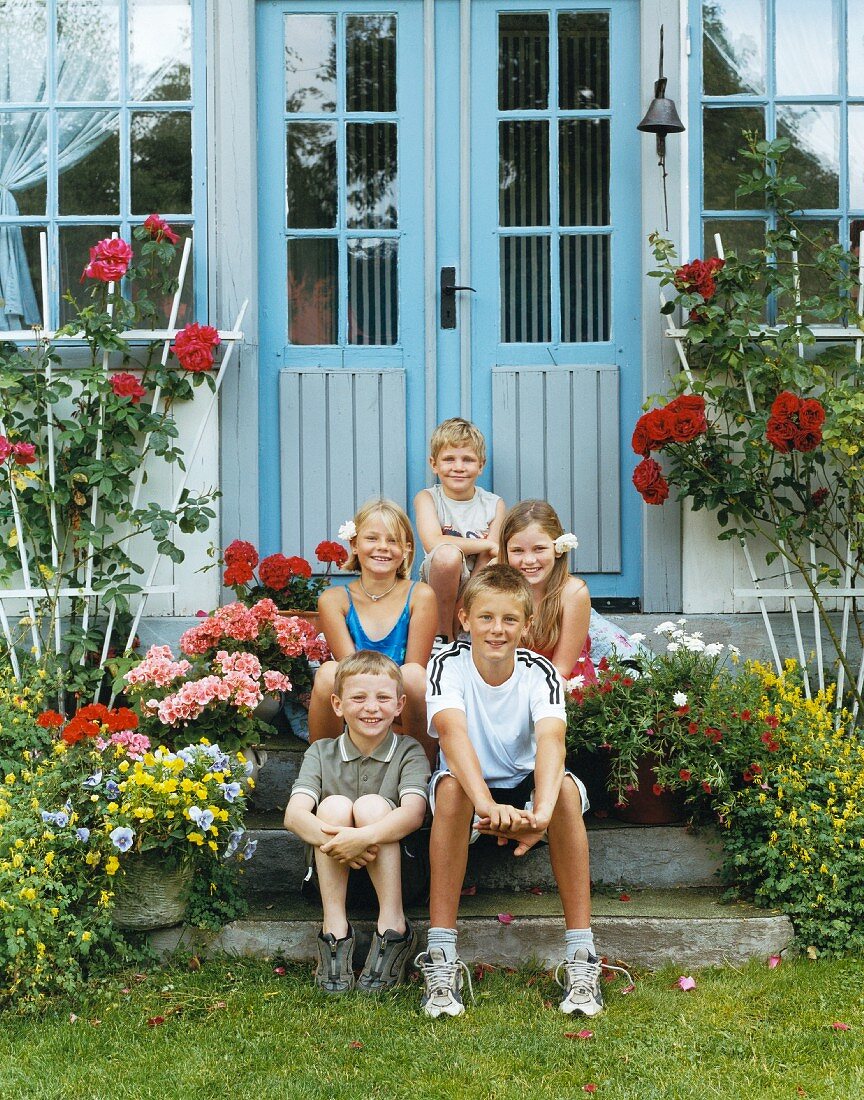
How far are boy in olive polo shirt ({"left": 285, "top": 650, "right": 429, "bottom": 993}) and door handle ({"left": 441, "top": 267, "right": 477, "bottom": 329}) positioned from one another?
1.84 meters

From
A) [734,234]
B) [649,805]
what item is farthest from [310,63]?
[649,805]

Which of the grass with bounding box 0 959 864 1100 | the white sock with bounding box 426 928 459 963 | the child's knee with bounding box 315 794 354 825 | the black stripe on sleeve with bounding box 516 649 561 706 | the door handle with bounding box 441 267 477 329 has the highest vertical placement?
the door handle with bounding box 441 267 477 329

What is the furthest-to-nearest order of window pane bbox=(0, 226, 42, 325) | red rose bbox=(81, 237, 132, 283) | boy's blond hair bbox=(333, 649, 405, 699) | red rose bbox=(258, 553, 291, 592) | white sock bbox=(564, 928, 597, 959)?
window pane bbox=(0, 226, 42, 325) < red rose bbox=(258, 553, 291, 592) < red rose bbox=(81, 237, 132, 283) < boy's blond hair bbox=(333, 649, 405, 699) < white sock bbox=(564, 928, 597, 959)

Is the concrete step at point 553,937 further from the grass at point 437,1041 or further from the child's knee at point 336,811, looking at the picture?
the child's knee at point 336,811

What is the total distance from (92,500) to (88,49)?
1.73m

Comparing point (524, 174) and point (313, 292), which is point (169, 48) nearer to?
point (313, 292)

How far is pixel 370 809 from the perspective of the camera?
3.27 m

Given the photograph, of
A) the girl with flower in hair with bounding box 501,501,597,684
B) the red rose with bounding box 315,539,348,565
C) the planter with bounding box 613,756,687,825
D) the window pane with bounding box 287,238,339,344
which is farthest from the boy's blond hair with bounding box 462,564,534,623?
the window pane with bounding box 287,238,339,344

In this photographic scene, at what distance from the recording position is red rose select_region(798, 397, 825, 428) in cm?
414

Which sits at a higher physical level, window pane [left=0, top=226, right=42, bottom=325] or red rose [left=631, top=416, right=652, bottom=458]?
window pane [left=0, top=226, right=42, bottom=325]

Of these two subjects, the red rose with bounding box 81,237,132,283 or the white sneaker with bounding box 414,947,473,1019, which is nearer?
the white sneaker with bounding box 414,947,473,1019

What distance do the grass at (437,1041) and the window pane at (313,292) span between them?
2.50 metres

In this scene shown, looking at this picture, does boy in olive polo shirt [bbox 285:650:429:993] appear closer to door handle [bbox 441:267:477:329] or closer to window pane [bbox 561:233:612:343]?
door handle [bbox 441:267:477:329]

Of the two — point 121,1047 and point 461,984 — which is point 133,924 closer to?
point 121,1047
